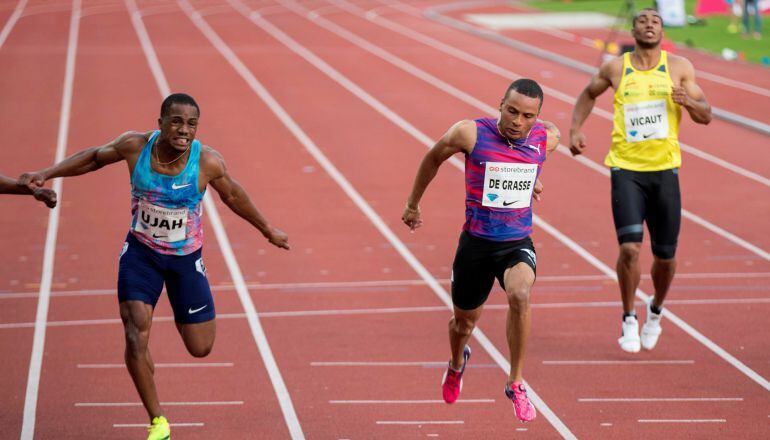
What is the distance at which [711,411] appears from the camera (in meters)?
7.34

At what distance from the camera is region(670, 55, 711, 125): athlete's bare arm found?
7.89m

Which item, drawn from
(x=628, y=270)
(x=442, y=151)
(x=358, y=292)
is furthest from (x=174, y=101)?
(x=358, y=292)

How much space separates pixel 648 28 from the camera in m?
8.02

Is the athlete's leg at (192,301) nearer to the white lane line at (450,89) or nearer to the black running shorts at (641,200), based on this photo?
the black running shorts at (641,200)

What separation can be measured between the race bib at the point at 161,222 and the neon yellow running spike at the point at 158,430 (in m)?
0.91

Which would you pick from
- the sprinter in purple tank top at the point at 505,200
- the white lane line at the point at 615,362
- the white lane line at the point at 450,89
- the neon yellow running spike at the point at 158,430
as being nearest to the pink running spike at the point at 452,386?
the sprinter in purple tank top at the point at 505,200

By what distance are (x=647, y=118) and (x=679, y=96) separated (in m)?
0.37

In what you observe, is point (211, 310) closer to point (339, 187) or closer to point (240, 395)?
point (240, 395)

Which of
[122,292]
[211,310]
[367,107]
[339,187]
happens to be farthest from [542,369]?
[367,107]

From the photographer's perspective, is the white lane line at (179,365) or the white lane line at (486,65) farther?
the white lane line at (486,65)

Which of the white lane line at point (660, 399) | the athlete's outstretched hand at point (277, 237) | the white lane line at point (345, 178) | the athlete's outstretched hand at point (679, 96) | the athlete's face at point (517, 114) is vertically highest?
the athlete's face at point (517, 114)

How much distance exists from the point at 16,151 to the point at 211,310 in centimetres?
982

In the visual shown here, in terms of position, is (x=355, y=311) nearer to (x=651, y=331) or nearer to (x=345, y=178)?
(x=651, y=331)

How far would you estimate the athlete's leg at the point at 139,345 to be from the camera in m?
6.19
